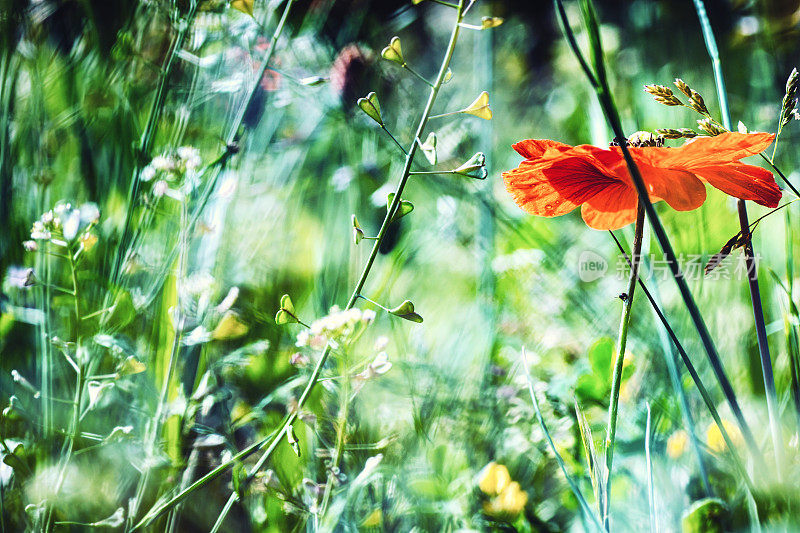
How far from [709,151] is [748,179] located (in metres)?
0.03

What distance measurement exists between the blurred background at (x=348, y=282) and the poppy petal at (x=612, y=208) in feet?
0.40

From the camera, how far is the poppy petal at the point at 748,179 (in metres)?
0.23

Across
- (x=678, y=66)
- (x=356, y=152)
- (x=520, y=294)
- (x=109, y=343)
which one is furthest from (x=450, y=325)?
(x=678, y=66)

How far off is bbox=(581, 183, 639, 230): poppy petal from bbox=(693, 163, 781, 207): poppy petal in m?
0.03

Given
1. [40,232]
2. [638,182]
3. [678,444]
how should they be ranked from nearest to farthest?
[638,182] → [40,232] → [678,444]

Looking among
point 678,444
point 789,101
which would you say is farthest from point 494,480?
point 789,101

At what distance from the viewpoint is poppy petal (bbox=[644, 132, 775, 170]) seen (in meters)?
0.20

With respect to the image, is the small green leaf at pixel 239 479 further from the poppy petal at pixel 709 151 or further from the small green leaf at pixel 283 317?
the poppy petal at pixel 709 151

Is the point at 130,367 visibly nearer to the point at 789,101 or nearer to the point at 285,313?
the point at 285,313

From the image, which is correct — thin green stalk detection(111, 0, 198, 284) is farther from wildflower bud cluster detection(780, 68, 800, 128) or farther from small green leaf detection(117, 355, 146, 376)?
wildflower bud cluster detection(780, 68, 800, 128)

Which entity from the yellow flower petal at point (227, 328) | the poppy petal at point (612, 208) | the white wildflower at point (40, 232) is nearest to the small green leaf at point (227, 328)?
the yellow flower petal at point (227, 328)

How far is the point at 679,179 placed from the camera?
239 millimetres

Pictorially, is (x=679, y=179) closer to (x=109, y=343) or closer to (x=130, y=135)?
(x=109, y=343)

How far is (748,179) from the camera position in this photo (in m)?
0.24
